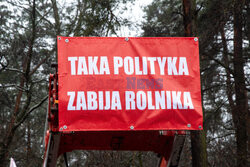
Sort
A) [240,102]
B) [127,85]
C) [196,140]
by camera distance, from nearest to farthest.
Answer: [127,85], [196,140], [240,102]

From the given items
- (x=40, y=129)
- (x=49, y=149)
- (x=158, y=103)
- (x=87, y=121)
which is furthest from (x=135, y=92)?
(x=40, y=129)

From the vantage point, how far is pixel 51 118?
14.2ft

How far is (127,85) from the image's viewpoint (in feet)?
14.0

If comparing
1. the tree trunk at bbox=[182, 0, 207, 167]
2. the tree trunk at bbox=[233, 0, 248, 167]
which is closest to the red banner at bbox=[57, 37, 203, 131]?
the tree trunk at bbox=[182, 0, 207, 167]

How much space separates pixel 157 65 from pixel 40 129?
79.4ft

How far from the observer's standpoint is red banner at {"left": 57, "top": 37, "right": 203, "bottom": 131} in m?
4.19

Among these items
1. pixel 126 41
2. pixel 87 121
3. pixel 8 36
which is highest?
pixel 8 36

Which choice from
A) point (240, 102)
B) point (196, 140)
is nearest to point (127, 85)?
A: point (196, 140)

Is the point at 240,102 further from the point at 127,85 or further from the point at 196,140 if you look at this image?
the point at 127,85

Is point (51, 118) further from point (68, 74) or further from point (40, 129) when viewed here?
point (40, 129)

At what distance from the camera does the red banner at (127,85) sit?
165 inches

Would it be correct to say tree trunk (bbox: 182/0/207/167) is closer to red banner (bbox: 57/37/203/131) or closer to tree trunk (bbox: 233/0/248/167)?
tree trunk (bbox: 233/0/248/167)

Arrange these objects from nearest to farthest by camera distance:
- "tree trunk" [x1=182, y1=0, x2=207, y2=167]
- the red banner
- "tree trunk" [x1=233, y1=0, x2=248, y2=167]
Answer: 1. the red banner
2. "tree trunk" [x1=182, y1=0, x2=207, y2=167]
3. "tree trunk" [x1=233, y1=0, x2=248, y2=167]

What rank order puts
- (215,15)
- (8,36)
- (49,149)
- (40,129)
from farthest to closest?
1. (40,129)
2. (8,36)
3. (215,15)
4. (49,149)
